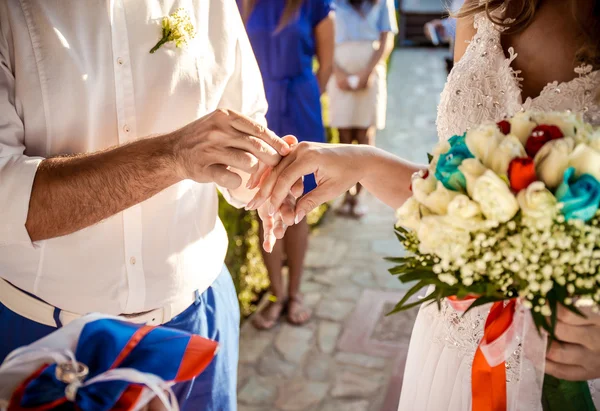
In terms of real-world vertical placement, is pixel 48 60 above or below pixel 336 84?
below

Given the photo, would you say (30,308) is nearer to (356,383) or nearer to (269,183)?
(269,183)

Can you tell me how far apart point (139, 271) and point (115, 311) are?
148mm

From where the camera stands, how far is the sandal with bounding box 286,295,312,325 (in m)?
4.16

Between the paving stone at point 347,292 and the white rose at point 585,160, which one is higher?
the white rose at point 585,160

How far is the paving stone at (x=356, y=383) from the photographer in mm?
3492

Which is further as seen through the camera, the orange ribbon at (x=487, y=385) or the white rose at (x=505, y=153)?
the orange ribbon at (x=487, y=385)

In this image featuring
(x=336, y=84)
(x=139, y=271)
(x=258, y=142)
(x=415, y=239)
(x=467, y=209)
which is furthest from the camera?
(x=336, y=84)

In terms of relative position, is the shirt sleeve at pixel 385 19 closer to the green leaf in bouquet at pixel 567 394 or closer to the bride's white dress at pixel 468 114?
the bride's white dress at pixel 468 114

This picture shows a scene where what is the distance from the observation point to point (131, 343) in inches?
39.5

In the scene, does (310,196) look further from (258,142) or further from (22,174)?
(22,174)

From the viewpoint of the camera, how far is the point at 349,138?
6156 mm

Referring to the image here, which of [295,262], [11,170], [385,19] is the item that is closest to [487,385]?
[11,170]

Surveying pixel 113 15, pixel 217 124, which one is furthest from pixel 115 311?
pixel 113 15

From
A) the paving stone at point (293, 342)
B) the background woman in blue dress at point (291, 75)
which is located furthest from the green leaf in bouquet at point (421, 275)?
the paving stone at point (293, 342)
